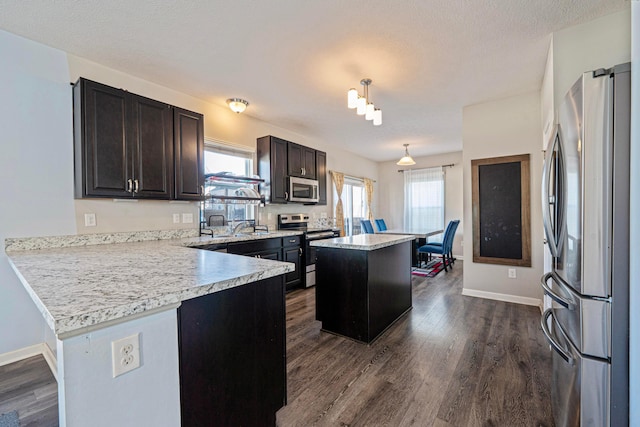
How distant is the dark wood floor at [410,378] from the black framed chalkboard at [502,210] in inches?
32.9

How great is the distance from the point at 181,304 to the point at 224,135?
320cm

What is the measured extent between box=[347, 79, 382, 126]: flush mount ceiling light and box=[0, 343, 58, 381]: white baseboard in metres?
3.25

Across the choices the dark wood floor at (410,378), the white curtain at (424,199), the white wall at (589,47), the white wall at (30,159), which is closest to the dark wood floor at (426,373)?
the dark wood floor at (410,378)

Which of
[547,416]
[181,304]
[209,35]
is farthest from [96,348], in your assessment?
[209,35]

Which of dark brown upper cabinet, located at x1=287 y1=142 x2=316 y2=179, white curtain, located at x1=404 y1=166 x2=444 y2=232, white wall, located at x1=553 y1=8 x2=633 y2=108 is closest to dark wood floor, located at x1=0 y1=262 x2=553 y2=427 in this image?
white wall, located at x1=553 y1=8 x2=633 y2=108

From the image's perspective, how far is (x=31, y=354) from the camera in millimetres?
2295

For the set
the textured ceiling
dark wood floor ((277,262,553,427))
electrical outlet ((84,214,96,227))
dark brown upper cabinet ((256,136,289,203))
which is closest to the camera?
dark wood floor ((277,262,553,427))

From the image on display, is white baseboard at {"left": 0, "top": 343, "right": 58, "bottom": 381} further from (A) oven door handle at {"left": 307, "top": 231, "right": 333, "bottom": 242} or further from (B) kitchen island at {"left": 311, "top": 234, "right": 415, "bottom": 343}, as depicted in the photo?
(A) oven door handle at {"left": 307, "top": 231, "right": 333, "bottom": 242}

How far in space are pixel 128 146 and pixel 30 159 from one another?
0.70 meters

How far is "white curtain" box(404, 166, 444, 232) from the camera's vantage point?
6.84 m

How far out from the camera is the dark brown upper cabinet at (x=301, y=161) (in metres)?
4.37

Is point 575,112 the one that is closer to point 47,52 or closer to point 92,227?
point 92,227

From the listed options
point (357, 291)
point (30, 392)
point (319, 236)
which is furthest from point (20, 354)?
point (319, 236)

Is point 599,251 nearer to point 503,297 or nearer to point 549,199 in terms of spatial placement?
point 549,199
